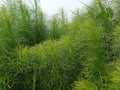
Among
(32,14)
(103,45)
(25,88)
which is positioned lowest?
(25,88)

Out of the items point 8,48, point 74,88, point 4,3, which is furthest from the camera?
point 4,3

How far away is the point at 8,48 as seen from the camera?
0.97 meters

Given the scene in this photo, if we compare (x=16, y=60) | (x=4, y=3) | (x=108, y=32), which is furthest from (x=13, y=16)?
(x=108, y=32)

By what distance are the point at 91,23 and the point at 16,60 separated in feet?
0.71

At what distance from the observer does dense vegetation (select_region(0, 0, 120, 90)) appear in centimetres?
84

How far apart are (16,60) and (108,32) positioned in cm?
24

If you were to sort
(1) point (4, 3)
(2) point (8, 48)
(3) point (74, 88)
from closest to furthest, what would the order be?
1. (3) point (74, 88)
2. (2) point (8, 48)
3. (1) point (4, 3)

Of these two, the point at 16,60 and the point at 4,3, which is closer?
the point at 16,60

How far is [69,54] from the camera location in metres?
0.91

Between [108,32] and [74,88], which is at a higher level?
[108,32]

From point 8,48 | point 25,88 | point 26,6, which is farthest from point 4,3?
point 25,88

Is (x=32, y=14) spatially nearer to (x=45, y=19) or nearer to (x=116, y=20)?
(x=45, y=19)

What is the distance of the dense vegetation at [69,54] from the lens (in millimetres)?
842

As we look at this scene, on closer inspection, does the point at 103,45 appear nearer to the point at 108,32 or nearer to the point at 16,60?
the point at 108,32
